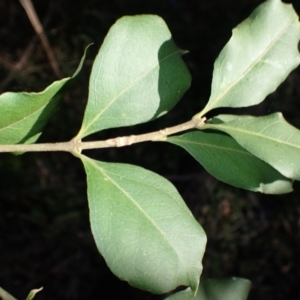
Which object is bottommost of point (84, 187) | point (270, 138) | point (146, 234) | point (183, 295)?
point (84, 187)

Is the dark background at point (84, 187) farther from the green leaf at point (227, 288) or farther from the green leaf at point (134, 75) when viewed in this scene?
the green leaf at point (134, 75)

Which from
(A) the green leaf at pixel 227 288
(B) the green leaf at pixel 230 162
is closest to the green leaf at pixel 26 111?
(B) the green leaf at pixel 230 162

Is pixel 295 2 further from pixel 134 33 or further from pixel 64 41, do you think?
pixel 134 33

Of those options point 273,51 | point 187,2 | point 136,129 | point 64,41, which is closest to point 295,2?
point 187,2

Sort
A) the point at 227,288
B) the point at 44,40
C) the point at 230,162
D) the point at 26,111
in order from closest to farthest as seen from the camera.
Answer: the point at 26,111
the point at 230,162
the point at 227,288
the point at 44,40

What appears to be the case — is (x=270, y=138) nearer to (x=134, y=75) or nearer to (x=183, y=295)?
(x=134, y=75)

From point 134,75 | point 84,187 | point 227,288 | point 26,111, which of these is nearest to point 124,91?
point 134,75

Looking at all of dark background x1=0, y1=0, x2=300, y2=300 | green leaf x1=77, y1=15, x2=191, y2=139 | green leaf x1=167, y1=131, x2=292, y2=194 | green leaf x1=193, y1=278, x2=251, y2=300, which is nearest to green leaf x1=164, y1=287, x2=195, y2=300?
green leaf x1=193, y1=278, x2=251, y2=300

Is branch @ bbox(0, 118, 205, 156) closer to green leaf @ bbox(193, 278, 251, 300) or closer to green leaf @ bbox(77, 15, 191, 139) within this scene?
green leaf @ bbox(77, 15, 191, 139)
